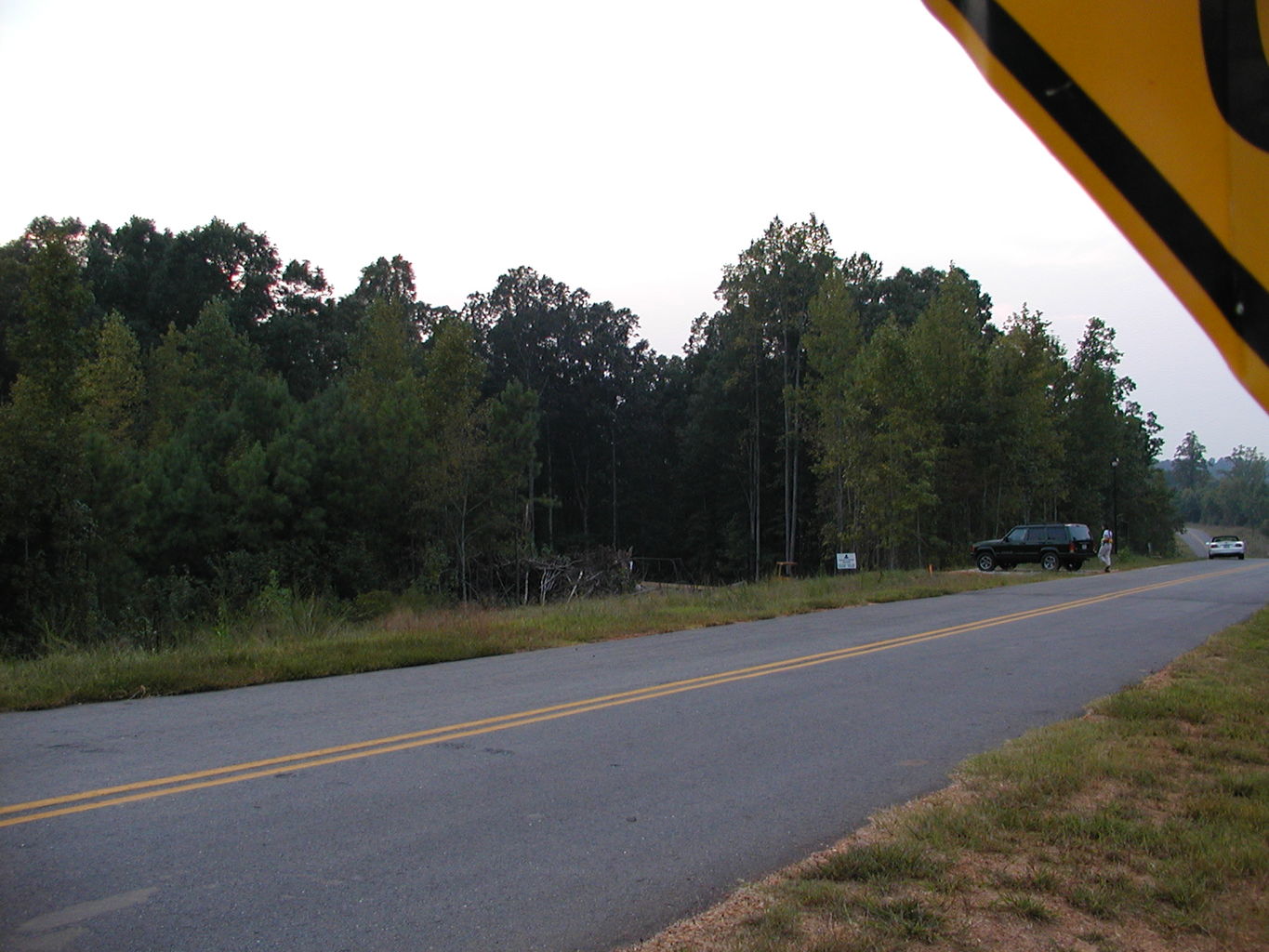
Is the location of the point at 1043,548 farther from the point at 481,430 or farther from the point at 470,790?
the point at 470,790

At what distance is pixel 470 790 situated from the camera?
19.4 ft

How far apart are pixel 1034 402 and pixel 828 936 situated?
1664 inches

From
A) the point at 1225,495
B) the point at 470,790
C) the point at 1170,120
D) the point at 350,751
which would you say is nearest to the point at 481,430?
the point at 350,751

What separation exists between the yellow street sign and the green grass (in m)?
9.72

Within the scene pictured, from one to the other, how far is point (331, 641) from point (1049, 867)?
391 inches

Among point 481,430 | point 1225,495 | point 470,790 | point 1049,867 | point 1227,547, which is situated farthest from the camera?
point 1225,495

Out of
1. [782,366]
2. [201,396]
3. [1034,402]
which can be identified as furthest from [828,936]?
[782,366]

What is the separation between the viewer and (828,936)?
12.3 ft

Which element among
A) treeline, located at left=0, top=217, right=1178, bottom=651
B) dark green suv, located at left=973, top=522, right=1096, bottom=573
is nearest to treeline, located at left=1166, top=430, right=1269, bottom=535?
treeline, located at left=0, top=217, right=1178, bottom=651

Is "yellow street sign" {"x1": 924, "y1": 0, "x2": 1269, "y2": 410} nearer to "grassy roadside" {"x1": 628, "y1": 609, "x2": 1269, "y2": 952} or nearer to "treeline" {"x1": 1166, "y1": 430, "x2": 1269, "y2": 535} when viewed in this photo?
"grassy roadside" {"x1": 628, "y1": 609, "x2": 1269, "y2": 952}

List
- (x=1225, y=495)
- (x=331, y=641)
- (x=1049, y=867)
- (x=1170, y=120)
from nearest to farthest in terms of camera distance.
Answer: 1. (x=1170, y=120)
2. (x=1049, y=867)
3. (x=331, y=641)
4. (x=1225, y=495)

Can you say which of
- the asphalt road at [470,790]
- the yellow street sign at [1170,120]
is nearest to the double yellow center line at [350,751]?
the asphalt road at [470,790]

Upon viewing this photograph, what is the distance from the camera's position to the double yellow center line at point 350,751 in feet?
17.9

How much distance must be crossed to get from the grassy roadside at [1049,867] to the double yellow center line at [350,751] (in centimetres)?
342
